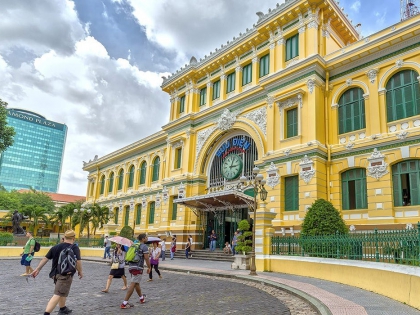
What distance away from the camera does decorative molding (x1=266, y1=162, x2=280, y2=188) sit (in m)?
19.5

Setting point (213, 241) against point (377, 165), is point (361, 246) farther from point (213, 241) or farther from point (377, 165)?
point (213, 241)

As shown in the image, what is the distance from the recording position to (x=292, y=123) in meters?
20.1

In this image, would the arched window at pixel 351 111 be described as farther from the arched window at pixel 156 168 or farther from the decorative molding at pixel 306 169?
the arched window at pixel 156 168

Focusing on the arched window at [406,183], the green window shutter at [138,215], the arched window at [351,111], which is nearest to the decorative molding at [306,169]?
the arched window at [351,111]

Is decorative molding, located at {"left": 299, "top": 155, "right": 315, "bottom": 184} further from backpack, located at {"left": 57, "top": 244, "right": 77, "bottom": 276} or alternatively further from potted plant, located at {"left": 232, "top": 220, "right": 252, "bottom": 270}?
backpack, located at {"left": 57, "top": 244, "right": 77, "bottom": 276}

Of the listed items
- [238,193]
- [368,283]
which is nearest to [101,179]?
[238,193]

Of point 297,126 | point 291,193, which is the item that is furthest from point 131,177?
point 297,126

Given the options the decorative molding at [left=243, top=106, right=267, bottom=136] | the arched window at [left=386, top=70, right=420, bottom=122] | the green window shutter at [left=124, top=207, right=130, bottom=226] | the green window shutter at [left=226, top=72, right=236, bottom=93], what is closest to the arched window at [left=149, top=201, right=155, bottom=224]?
the green window shutter at [left=124, top=207, right=130, bottom=226]

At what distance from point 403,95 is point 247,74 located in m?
10.7

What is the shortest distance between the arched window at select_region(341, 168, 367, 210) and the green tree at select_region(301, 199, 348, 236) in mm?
3360

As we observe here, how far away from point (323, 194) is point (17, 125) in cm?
11847

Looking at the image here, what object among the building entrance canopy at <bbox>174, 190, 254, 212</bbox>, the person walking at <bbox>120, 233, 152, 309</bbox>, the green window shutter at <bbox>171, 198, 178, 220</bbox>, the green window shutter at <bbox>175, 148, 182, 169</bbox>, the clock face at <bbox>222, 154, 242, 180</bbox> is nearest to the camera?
the person walking at <bbox>120, 233, 152, 309</bbox>

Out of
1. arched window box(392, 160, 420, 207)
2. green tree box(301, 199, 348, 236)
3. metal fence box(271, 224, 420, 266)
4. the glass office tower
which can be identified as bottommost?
metal fence box(271, 224, 420, 266)

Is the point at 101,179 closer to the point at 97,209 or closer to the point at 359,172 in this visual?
the point at 97,209
